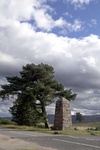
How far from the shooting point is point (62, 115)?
35.3m

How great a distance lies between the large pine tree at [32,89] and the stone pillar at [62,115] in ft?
27.3

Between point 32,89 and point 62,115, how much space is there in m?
9.54

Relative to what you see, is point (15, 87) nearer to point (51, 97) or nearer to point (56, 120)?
point (51, 97)

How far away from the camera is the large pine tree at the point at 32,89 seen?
146 ft

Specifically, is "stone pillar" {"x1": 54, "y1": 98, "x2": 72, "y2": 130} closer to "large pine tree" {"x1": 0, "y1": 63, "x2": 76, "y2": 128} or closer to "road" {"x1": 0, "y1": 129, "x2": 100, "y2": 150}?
"large pine tree" {"x1": 0, "y1": 63, "x2": 76, "y2": 128}

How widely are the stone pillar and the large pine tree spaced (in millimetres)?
8322

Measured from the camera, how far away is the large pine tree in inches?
1751

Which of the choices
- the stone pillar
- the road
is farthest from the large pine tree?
the road

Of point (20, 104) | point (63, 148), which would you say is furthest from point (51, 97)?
point (63, 148)

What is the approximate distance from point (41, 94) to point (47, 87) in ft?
4.66

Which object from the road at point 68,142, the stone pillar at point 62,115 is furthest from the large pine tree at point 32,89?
the road at point 68,142

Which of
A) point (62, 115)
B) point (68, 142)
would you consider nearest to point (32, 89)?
point (62, 115)

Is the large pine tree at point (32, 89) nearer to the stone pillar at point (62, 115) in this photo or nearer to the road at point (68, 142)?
the stone pillar at point (62, 115)

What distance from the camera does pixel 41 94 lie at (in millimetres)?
44125
